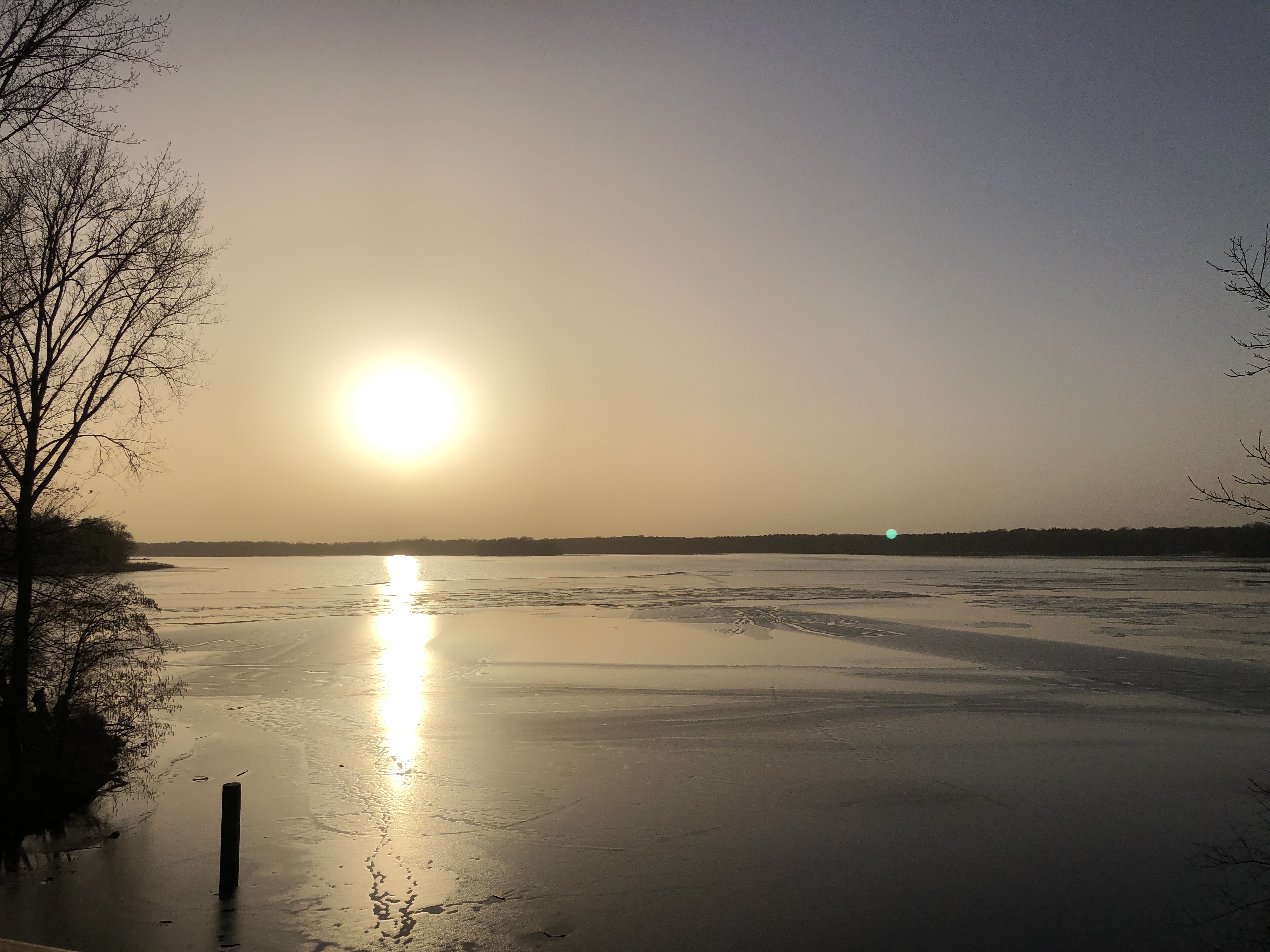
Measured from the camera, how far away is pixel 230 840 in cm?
767

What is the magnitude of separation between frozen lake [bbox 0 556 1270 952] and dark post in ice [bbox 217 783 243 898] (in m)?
0.20

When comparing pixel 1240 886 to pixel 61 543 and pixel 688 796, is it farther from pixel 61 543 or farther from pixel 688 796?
pixel 61 543

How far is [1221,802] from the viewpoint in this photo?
1002 centimetres

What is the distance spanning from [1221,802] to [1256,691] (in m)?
7.72

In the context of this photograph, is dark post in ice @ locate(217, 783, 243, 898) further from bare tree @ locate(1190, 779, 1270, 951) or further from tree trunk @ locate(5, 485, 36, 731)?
bare tree @ locate(1190, 779, 1270, 951)

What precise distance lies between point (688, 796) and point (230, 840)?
17.1 feet

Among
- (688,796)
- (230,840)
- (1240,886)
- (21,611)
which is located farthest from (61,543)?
(1240,886)

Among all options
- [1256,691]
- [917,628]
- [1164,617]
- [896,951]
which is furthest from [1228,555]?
[896,951]

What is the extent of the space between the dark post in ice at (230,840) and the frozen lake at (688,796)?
0.66ft

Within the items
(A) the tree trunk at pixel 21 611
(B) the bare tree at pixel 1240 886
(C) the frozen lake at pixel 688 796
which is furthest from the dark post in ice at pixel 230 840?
(B) the bare tree at pixel 1240 886

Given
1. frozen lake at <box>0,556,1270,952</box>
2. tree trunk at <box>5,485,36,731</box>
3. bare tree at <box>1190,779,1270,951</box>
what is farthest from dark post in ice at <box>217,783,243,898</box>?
bare tree at <box>1190,779,1270,951</box>

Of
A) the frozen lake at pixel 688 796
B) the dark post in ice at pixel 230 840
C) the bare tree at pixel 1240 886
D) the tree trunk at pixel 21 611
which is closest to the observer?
the bare tree at pixel 1240 886

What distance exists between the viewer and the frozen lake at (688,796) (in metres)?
7.14

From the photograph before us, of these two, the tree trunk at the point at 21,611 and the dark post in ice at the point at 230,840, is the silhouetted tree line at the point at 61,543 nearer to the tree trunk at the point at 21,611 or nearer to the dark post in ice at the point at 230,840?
the tree trunk at the point at 21,611
